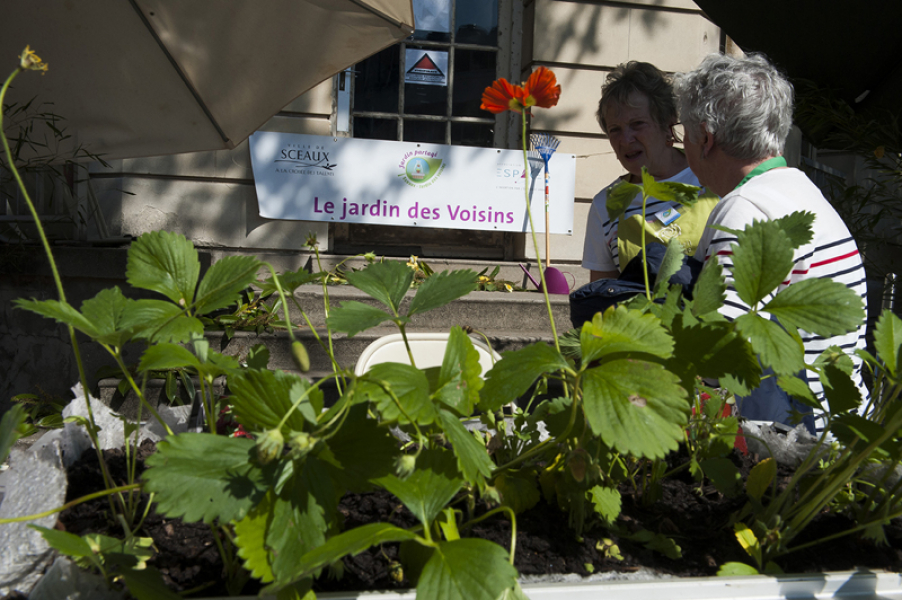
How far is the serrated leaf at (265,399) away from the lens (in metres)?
0.46

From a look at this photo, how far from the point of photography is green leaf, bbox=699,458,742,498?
69 centimetres

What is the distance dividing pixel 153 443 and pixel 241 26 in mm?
1622

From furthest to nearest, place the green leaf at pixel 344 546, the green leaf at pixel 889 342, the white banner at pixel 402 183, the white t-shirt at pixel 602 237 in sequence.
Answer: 1. the white banner at pixel 402 183
2. the white t-shirt at pixel 602 237
3. the green leaf at pixel 889 342
4. the green leaf at pixel 344 546

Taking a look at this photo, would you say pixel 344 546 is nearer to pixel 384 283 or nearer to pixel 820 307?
pixel 384 283

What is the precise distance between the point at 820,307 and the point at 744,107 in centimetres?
116

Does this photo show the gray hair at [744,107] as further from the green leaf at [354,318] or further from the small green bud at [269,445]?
the small green bud at [269,445]

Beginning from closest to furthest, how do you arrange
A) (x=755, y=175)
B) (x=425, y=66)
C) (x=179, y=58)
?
(x=755, y=175), (x=179, y=58), (x=425, y=66)

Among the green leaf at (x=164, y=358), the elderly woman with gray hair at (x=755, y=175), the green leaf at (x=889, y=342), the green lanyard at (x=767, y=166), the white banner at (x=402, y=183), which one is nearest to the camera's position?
the green leaf at (x=164, y=358)

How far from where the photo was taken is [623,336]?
1.63ft

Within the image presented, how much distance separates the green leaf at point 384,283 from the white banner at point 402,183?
394 centimetres

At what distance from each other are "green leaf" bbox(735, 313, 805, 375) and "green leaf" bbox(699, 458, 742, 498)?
0.22m

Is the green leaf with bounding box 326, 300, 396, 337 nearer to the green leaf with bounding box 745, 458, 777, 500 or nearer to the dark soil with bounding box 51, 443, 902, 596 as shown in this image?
the dark soil with bounding box 51, 443, 902, 596

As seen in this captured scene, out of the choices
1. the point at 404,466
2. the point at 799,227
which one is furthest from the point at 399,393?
the point at 799,227

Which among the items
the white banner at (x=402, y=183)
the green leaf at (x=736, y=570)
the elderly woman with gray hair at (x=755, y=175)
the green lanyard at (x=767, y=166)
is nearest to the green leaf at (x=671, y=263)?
the green leaf at (x=736, y=570)
